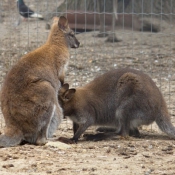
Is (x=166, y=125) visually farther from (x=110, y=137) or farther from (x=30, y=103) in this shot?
(x=30, y=103)

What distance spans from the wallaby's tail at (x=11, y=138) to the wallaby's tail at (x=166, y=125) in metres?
1.77

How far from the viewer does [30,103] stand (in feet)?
20.3

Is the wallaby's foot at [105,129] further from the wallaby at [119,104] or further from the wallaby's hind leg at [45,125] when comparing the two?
the wallaby's hind leg at [45,125]

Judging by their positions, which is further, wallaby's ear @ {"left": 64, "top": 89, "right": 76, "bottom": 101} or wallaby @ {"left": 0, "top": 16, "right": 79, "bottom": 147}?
wallaby's ear @ {"left": 64, "top": 89, "right": 76, "bottom": 101}

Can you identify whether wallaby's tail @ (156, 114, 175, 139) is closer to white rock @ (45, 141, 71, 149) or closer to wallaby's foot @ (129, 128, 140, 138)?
wallaby's foot @ (129, 128, 140, 138)

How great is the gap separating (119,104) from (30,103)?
1273 mm

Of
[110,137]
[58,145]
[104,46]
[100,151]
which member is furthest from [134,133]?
[104,46]

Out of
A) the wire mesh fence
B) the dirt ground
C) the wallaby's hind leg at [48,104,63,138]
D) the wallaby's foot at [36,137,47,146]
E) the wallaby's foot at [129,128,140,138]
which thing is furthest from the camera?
the wire mesh fence

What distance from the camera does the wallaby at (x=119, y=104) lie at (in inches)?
268

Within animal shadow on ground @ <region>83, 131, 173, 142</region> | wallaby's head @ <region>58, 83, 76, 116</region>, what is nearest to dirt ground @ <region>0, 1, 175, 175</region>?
animal shadow on ground @ <region>83, 131, 173, 142</region>

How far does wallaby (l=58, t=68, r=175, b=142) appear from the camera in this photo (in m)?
6.81

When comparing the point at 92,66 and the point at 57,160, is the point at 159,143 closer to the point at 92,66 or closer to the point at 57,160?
the point at 57,160

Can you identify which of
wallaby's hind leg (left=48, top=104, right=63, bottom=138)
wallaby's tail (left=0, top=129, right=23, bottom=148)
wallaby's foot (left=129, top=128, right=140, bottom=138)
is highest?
wallaby's hind leg (left=48, top=104, right=63, bottom=138)

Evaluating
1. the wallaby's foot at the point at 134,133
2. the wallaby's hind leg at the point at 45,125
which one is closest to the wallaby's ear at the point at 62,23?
the wallaby's hind leg at the point at 45,125
